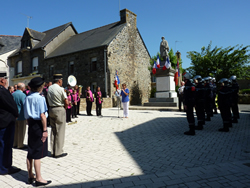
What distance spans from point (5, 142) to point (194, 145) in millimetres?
4446

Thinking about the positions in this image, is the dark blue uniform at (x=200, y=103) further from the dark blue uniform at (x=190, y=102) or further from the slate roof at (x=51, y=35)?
the slate roof at (x=51, y=35)

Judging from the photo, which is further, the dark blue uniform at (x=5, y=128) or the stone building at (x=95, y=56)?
the stone building at (x=95, y=56)

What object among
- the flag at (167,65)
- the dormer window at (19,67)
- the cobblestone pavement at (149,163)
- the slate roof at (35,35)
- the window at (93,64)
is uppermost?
the slate roof at (35,35)

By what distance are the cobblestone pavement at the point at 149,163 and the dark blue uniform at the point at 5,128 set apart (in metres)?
0.29

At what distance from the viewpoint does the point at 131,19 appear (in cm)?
2466

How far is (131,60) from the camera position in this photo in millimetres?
24453

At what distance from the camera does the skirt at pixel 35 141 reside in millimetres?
3100

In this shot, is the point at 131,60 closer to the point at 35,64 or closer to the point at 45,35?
the point at 35,64

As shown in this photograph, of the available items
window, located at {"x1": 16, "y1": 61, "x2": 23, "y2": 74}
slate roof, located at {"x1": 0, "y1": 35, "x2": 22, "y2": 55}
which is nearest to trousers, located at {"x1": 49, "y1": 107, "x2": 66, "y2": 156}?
window, located at {"x1": 16, "y1": 61, "x2": 23, "y2": 74}

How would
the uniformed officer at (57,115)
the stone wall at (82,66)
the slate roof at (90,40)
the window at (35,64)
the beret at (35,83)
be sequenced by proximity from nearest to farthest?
the beret at (35,83) < the uniformed officer at (57,115) < the stone wall at (82,66) < the slate roof at (90,40) < the window at (35,64)

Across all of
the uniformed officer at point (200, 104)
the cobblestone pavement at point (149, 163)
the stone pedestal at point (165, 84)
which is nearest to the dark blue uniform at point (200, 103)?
the uniformed officer at point (200, 104)

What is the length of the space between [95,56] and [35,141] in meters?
19.4

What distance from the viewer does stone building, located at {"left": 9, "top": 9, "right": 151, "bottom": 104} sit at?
844 inches

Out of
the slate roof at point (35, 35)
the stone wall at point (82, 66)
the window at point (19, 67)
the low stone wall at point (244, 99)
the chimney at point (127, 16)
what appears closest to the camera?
the low stone wall at point (244, 99)
